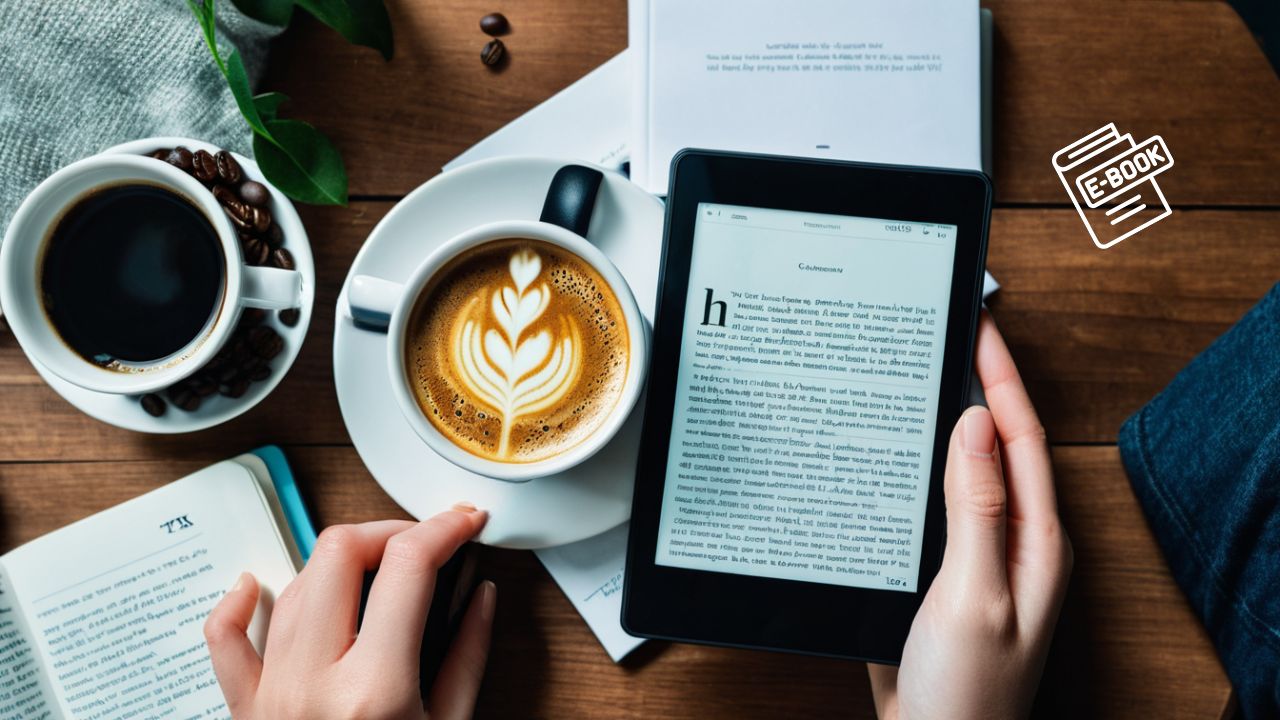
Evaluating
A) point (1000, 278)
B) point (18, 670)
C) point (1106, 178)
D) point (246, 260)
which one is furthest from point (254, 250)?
point (1106, 178)

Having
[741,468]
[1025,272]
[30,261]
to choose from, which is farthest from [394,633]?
[1025,272]

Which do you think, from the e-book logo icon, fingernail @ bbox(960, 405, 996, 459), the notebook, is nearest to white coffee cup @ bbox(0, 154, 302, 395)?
the notebook

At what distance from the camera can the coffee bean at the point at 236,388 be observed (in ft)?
2.46

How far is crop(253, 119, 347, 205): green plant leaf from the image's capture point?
2.35 feet

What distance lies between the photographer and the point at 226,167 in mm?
743

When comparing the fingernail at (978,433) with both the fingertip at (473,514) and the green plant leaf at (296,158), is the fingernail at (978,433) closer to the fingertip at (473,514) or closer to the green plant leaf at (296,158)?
the fingertip at (473,514)

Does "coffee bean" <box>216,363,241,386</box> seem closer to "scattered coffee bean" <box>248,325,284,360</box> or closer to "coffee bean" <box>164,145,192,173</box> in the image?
"scattered coffee bean" <box>248,325,284,360</box>

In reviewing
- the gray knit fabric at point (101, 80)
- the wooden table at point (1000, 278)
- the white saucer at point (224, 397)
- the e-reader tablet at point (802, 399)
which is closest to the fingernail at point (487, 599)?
the wooden table at point (1000, 278)

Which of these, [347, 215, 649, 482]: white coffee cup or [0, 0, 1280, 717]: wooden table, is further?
[0, 0, 1280, 717]: wooden table

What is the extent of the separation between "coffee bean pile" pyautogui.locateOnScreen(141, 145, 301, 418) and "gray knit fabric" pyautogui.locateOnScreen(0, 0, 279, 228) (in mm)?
63

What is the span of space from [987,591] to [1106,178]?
44 cm

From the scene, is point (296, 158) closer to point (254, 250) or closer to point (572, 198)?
point (254, 250)

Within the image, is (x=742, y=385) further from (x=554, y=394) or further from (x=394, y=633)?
(x=394, y=633)

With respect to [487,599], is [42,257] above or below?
above
